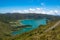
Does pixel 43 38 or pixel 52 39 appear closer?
pixel 52 39

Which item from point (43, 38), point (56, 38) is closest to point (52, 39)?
A: point (56, 38)

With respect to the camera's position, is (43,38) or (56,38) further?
(43,38)

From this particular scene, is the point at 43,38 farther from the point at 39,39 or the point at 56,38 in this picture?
the point at 56,38

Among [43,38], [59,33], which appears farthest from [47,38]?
[59,33]

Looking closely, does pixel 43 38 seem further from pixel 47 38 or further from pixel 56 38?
pixel 56 38

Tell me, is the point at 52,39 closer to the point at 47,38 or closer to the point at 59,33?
the point at 47,38

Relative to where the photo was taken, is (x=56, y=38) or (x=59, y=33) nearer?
(x=56, y=38)

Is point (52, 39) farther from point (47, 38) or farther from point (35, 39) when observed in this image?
point (35, 39)
